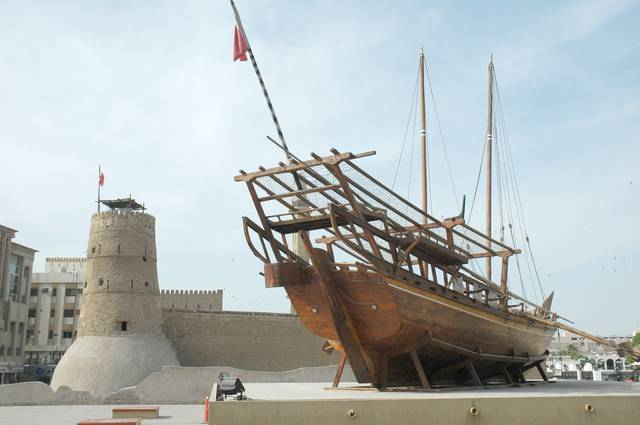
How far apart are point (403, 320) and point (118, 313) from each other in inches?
924

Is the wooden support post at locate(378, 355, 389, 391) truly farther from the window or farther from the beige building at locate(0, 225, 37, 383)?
the window

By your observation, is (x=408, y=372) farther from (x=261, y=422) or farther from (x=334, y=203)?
(x=261, y=422)

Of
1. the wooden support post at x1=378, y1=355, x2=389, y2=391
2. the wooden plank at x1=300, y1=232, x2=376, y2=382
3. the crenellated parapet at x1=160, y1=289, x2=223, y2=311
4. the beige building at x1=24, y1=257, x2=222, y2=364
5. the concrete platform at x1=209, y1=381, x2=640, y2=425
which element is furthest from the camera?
the beige building at x1=24, y1=257, x2=222, y2=364

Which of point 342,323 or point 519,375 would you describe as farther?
point 519,375

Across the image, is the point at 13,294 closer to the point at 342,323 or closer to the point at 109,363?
the point at 109,363

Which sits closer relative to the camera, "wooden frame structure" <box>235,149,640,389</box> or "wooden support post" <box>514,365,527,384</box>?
"wooden frame structure" <box>235,149,640,389</box>

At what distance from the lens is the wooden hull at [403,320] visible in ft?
39.3

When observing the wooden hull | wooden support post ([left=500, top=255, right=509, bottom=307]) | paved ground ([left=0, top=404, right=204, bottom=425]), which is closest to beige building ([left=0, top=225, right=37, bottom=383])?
paved ground ([left=0, top=404, right=204, bottom=425])

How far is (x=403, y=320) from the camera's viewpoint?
11.9 m

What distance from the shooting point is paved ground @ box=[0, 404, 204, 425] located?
18.3 meters

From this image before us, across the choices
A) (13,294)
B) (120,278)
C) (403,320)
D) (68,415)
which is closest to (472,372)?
(403,320)

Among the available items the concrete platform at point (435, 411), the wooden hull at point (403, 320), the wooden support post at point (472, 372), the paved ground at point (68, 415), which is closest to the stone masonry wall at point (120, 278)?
the paved ground at point (68, 415)

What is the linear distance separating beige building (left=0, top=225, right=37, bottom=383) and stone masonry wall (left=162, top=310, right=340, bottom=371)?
55.0 feet

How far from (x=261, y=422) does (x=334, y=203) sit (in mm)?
5272
